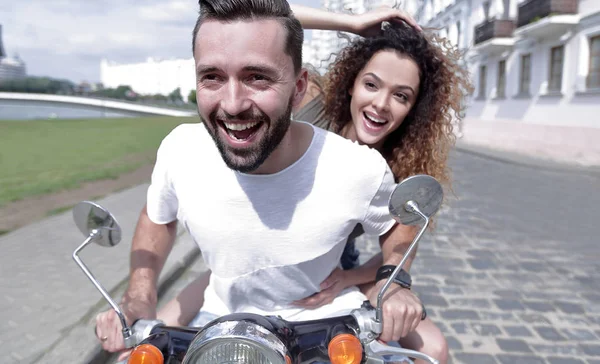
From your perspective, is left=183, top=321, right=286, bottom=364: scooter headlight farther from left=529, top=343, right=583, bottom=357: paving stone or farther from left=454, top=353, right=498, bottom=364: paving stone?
left=529, top=343, right=583, bottom=357: paving stone

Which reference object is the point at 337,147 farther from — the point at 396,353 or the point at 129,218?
the point at 129,218

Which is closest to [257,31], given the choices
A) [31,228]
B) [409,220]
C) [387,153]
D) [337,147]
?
[337,147]

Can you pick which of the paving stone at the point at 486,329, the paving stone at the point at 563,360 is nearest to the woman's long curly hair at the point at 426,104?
the paving stone at the point at 563,360

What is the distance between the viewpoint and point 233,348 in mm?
1151

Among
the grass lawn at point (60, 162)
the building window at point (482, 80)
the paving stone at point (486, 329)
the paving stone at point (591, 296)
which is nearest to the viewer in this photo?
the paving stone at point (486, 329)

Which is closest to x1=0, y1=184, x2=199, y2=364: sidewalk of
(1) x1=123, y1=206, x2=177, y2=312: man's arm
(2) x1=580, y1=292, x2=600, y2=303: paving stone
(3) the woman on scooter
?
(3) the woman on scooter

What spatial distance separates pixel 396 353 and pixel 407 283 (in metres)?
0.32

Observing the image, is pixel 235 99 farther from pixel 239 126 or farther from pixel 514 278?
pixel 514 278

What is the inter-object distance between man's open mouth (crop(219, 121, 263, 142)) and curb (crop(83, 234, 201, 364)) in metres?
2.38

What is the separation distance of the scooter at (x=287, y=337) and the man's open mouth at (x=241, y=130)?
1.37ft

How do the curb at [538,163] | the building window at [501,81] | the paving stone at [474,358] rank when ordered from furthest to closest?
the building window at [501,81] → the curb at [538,163] → the paving stone at [474,358]

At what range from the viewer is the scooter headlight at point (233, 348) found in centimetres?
114

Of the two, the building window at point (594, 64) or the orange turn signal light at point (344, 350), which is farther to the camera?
the building window at point (594, 64)

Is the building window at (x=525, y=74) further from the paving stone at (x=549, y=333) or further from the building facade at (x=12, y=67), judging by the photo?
the building facade at (x=12, y=67)
